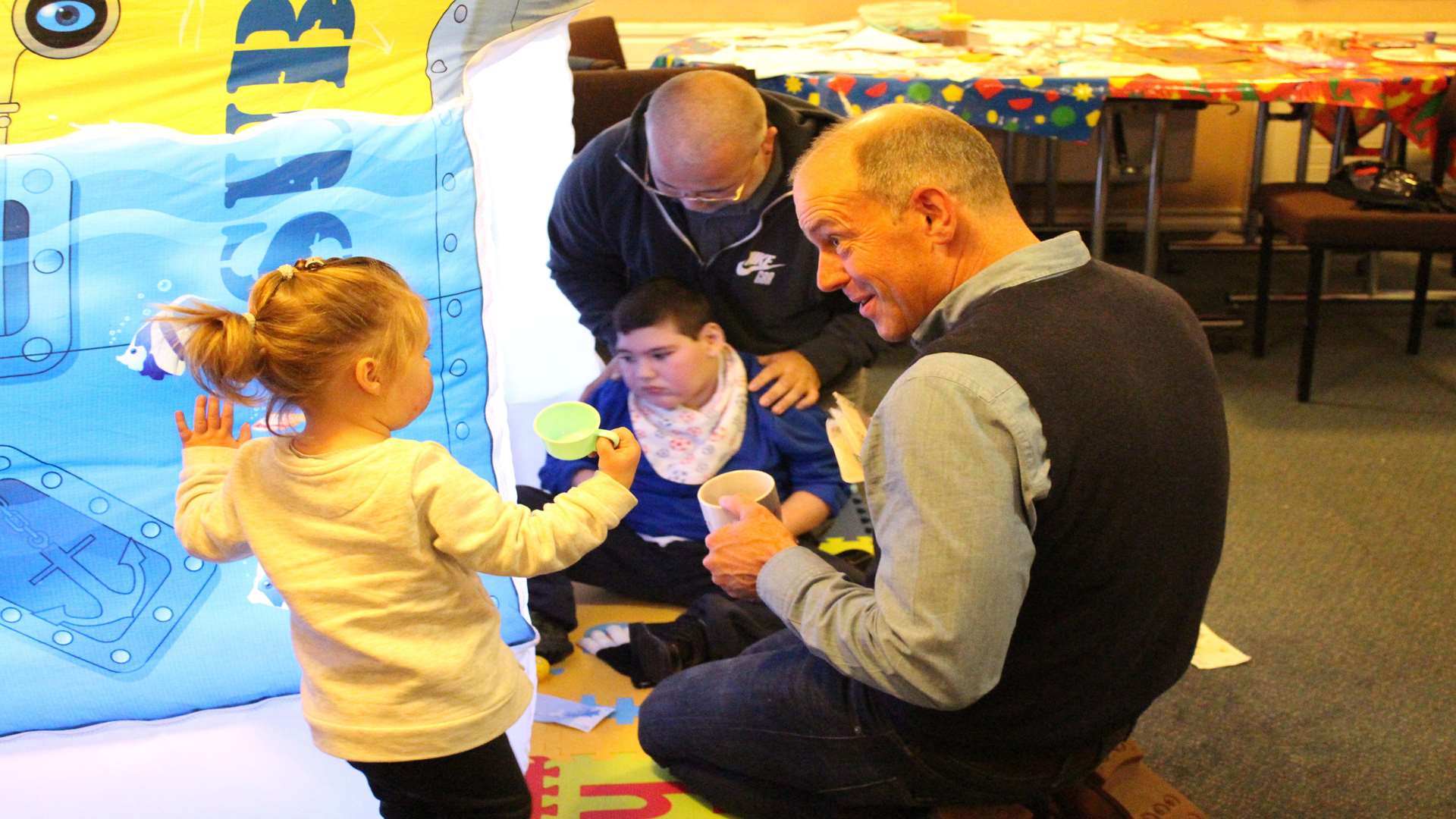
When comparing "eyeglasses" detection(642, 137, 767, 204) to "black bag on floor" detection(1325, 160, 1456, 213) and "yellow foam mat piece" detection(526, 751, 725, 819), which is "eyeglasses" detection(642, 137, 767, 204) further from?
"black bag on floor" detection(1325, 160, 1456, 213)

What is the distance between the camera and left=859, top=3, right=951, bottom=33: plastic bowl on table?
12.6ft

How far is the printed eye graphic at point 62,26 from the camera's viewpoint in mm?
1680

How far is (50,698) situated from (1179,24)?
3847 mm

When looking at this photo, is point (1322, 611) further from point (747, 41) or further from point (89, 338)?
point (747, 41)

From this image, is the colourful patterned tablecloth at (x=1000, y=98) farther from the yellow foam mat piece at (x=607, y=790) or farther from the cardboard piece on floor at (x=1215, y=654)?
the yellow foam mat piece at (x=607, y=790)

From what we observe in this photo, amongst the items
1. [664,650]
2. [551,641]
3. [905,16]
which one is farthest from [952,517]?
[905,16]

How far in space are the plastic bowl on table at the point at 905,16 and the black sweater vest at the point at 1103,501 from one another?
2.75 meters

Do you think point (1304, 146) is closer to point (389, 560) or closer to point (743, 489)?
point (743, 489)

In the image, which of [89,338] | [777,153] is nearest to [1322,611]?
[777,153]

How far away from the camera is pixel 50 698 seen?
5.77 feet

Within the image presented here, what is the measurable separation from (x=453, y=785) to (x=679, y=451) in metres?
1.02

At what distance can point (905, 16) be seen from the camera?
3.90 meters

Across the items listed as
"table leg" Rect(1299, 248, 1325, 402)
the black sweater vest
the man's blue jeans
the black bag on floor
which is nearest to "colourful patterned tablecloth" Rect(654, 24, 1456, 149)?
the black bag on floor

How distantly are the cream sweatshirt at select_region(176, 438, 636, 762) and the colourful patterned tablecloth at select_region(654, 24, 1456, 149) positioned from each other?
6.96 ft
